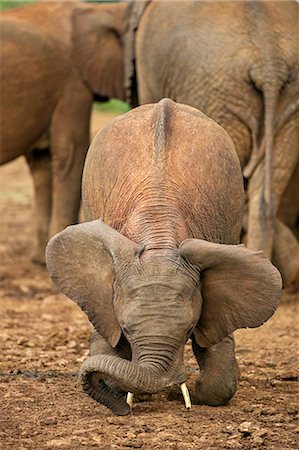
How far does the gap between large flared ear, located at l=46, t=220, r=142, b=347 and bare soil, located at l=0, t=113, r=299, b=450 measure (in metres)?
0.37

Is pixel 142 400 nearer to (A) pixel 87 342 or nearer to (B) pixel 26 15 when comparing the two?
(A) pixel 87 342

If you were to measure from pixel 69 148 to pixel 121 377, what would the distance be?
510 centimetres

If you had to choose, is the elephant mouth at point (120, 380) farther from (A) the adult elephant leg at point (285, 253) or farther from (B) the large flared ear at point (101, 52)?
(B) the large flared ear at point (101, 52)

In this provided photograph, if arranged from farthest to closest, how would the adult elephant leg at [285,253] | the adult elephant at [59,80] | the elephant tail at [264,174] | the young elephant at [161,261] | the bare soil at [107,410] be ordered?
the adult elephant at [59,80], the adult elephant leg at [285,253], the elephant tail at [264,174], the young elephant at [161,261], the bare soil at [107,410]

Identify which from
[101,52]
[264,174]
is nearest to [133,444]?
[264,174]

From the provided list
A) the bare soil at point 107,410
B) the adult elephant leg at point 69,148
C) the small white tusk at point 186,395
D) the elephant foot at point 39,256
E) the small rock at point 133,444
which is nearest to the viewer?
the small rock at point 133,444

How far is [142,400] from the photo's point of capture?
565 centimetres

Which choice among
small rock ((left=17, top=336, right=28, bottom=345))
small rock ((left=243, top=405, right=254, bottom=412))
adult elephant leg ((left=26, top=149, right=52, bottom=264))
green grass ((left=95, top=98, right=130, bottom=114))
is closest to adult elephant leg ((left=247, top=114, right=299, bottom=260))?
small rock ((left=17, top=336, right=28, bottom=345))

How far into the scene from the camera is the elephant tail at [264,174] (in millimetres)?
7809

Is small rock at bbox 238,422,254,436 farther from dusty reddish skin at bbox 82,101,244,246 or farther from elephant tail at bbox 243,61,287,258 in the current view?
elephant tail at bbox 243,61,287,258

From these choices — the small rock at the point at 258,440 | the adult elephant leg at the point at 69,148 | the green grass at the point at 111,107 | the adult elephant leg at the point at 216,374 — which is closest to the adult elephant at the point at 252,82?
the adult elephant leg at the point at 69,148

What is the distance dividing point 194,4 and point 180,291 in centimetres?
347

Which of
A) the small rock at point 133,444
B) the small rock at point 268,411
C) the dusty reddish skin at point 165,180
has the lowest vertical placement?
the small rock at point 268,411

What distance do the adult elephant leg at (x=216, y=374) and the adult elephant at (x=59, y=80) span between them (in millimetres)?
4368
